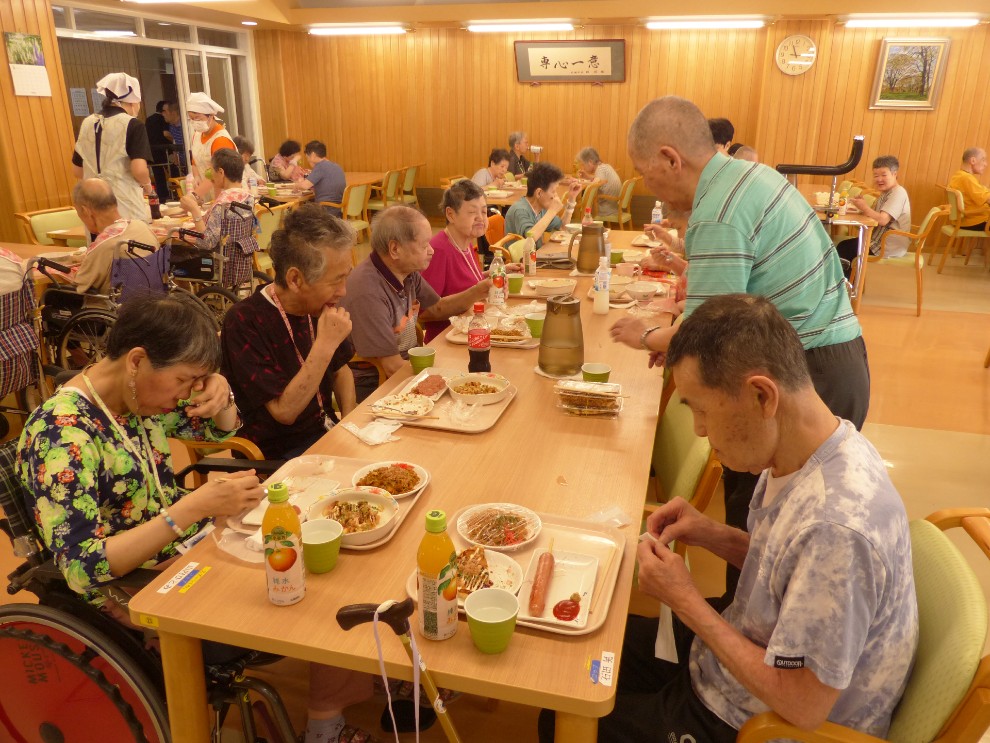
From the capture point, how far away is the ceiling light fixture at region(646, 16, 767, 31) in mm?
8906

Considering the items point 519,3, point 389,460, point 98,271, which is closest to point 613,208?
point 519,3

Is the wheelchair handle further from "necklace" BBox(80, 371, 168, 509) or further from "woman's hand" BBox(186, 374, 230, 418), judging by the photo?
"woman's hand" BBox(186, 374, 230, 418)

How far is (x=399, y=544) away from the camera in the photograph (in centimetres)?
156

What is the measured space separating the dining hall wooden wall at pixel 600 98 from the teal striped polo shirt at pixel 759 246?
813 cm

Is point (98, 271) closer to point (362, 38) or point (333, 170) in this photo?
point (333, 170)

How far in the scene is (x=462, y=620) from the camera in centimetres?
133

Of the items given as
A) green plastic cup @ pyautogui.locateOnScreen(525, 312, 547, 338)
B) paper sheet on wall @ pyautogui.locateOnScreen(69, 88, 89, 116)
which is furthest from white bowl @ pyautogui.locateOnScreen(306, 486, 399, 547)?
paper sheet on wall @ pyautogui.locateOnScreen(69, 88, 89, 116)

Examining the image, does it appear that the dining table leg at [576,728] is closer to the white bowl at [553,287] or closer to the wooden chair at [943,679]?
the wooden chair at [943,679]

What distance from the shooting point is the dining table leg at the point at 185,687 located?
139cm

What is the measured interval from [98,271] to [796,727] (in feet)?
13.7

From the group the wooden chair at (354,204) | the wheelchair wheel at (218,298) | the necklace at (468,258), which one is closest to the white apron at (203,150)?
the wooden chair at (354,204)

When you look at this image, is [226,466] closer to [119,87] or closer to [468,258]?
[468,258]

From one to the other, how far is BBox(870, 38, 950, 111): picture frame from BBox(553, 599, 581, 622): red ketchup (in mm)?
9845

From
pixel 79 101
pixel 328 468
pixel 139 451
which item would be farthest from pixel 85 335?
pixel 79 101
